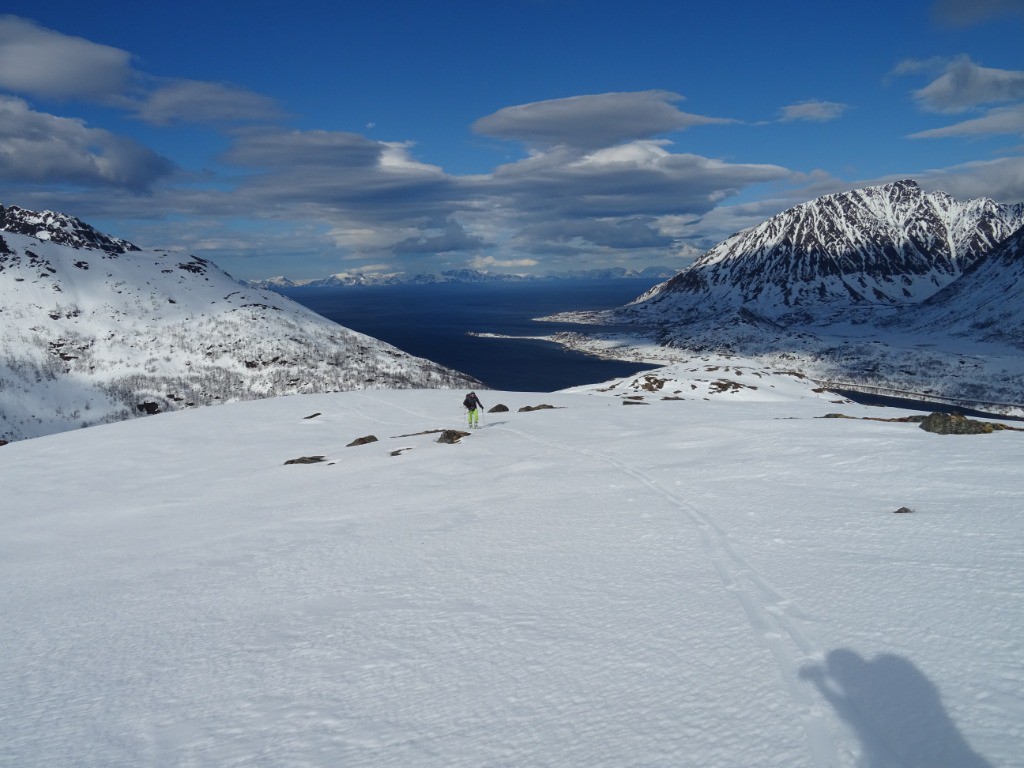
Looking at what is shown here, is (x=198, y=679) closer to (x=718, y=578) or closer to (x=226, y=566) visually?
(x=226, y=566)

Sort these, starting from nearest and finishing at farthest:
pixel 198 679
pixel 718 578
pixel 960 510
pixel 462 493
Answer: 1. pixel 198 679
2. pixel 718 578
3. pixel 960 510
4. pixel 462 493

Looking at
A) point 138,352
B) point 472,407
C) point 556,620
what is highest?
point 138,352

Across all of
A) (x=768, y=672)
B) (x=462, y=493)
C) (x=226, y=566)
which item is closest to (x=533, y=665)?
(x=768, y=672)

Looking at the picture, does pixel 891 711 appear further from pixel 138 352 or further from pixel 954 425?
pixel 138 352

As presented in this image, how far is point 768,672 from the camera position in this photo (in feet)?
19.6

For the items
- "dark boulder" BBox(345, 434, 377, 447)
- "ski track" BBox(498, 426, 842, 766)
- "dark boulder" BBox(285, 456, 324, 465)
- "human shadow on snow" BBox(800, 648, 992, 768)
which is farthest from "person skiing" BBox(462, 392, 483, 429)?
"human shadow on snow" BBox(800, 648, 992, 768)

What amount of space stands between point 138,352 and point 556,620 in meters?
198

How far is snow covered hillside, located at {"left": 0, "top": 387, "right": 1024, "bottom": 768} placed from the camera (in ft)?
17.4

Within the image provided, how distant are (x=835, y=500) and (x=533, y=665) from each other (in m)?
9.22

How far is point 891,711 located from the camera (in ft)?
17.0

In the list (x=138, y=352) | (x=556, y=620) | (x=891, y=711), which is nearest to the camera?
(x=891, y=711)

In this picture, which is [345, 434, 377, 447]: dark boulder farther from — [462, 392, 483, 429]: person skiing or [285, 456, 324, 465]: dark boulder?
[462, 392, 483, 429]: person skiing

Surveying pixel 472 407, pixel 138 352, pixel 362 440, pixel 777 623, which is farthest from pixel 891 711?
pixel 138 352

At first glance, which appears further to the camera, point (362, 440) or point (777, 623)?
point (362, 440)
